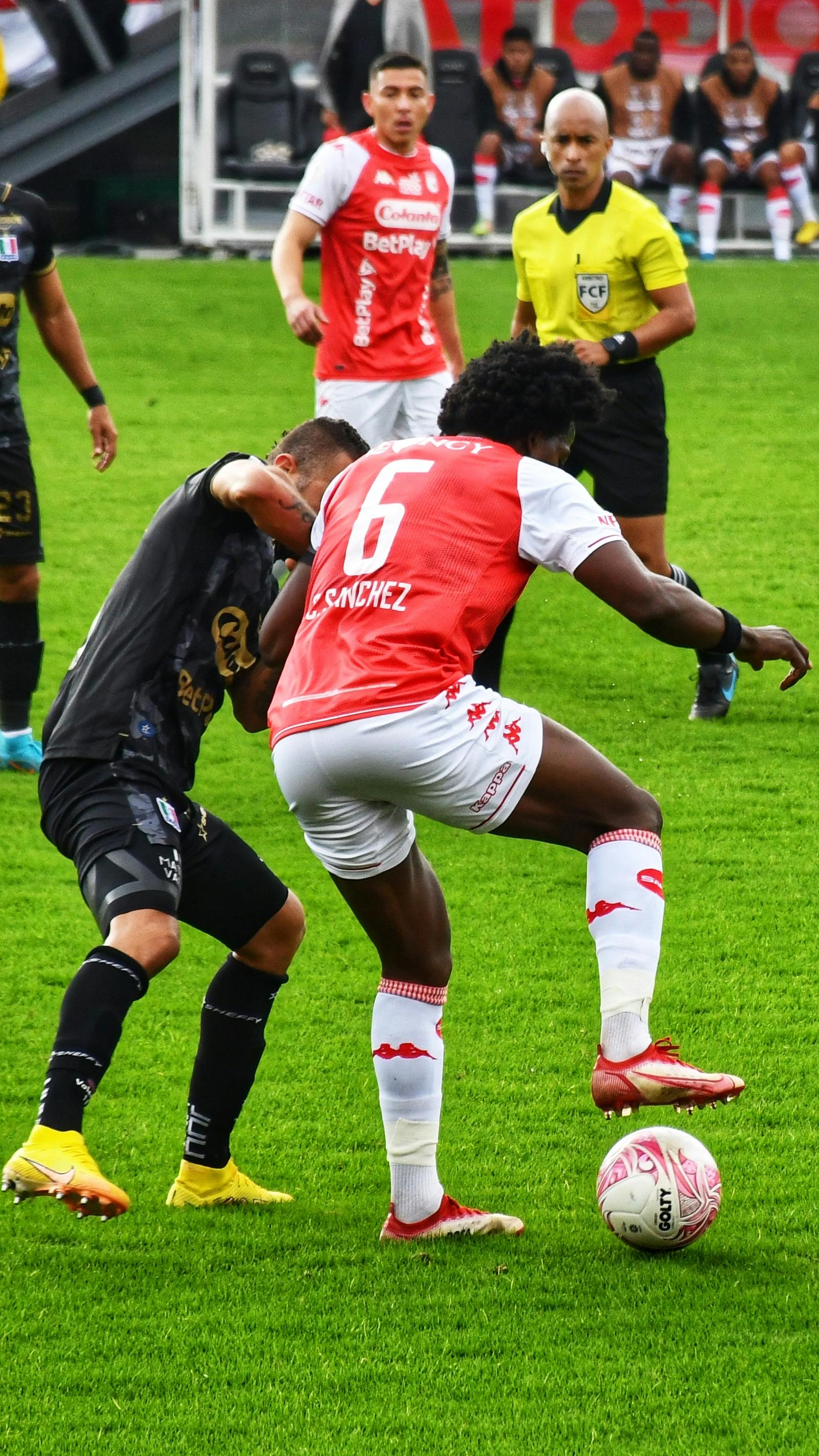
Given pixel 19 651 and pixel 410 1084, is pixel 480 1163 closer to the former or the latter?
pixel 410 1084

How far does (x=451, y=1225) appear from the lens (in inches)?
156

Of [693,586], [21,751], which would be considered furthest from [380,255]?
[21,751]

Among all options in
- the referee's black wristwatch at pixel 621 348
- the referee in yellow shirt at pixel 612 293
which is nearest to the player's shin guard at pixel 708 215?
the referee in yellow shirt at pixel 612 293

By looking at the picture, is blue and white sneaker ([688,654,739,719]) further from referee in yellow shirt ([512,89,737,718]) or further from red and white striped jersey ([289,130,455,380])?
red and white striped jersey ([289,130,455,380])

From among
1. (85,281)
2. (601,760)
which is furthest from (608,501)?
(85,281)

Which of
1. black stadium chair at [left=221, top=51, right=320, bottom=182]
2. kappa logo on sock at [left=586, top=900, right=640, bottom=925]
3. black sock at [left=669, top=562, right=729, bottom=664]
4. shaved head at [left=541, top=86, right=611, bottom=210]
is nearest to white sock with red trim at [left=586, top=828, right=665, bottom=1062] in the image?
kappa logo on sock at [left=586, top=900, right=640, bottom=925]

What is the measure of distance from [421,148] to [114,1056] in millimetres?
4820

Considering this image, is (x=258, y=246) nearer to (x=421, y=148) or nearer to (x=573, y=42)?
(x=573, y=42)

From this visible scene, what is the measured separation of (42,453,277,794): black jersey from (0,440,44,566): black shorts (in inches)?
122

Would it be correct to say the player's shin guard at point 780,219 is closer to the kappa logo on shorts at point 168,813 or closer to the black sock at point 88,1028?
the kappa logo on shorts at point 168,813

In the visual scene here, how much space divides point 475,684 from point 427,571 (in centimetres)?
25

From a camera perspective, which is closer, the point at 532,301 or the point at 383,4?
the point at 532,301

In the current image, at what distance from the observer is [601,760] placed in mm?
3752

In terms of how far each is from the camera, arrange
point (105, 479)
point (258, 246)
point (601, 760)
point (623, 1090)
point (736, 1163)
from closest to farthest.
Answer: point (623, 1090)
point (601, 760)
point (736, 1163)
point (105, 479)
point (258, 246)
